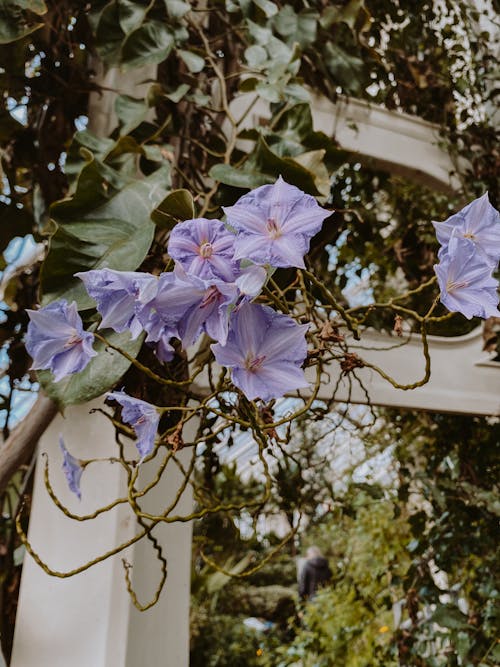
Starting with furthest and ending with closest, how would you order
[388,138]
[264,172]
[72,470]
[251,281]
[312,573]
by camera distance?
[312,573] < [388,138] < [264,172] < [72,470] < [251,281]

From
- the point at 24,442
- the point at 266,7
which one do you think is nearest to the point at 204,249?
the point at 24,442

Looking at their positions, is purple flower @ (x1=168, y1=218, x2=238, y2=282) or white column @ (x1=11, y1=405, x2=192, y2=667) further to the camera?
white column @ (x1=11, y1=405, x2=192, y2=667)

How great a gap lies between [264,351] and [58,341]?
0.19 meters

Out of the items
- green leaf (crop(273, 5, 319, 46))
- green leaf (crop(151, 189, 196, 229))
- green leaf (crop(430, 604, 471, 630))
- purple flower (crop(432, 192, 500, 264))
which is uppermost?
green leaf (crop(273, 5, 319, 46))

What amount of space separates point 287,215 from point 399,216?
6.13 ft

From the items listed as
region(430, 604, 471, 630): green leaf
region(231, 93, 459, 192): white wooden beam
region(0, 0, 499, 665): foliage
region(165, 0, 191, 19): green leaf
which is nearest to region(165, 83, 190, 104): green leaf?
region(0, 0, 499, 665): foliage

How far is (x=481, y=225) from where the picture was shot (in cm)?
58

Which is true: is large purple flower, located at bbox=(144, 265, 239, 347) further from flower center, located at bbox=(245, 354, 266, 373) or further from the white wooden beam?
the white wooden beam

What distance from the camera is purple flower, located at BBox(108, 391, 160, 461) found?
62cm

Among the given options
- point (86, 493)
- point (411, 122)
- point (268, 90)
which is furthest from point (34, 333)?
point (411, 122)

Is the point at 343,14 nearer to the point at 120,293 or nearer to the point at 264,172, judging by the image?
the point at 264,172

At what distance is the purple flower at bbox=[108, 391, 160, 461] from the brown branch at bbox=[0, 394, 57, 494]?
0.41m

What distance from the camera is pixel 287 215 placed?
1.70ft

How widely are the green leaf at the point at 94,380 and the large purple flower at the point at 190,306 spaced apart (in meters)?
0.19
